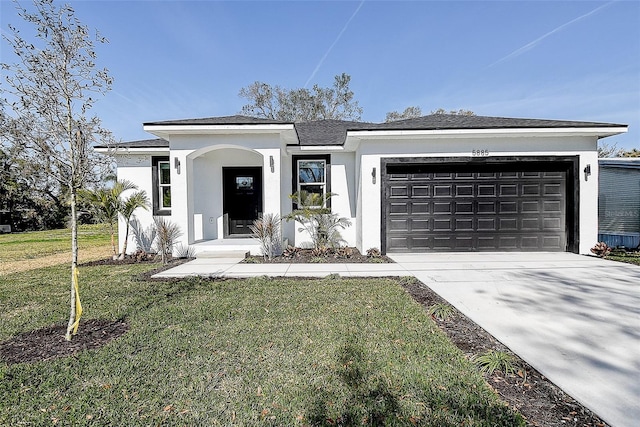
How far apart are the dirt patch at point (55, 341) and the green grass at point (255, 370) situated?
0.57 ft

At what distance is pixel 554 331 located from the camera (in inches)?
130

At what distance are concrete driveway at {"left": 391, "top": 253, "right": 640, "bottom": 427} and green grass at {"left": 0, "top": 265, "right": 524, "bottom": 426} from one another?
2.49ft

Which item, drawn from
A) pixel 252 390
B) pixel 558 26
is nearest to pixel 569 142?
pixel 558 26

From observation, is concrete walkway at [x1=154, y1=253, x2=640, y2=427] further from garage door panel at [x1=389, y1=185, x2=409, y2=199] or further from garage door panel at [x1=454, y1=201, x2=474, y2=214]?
garage door panel at [x1=389, y1=185, x2=409, y2=199]

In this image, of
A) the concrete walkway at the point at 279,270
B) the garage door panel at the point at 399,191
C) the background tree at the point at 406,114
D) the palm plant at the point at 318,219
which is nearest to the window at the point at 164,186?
the concrete walkway at the point at 279,270

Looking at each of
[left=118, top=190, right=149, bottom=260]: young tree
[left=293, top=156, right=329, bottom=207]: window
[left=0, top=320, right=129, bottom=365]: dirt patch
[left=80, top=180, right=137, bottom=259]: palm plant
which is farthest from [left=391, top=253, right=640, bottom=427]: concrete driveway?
[left=80, top=180, right=137, bottom=259]: palm plant

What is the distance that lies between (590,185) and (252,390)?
10524mm

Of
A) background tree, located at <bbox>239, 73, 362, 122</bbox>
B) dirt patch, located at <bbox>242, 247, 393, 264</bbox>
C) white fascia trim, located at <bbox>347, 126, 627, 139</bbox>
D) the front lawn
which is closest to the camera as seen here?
the front lawn

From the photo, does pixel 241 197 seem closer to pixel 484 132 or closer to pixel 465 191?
pixel 465 191

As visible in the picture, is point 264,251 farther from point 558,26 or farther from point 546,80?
point 546,80

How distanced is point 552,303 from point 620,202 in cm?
788

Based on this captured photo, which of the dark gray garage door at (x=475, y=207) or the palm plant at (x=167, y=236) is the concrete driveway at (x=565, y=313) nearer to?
the dark gray garage door at (x=475, y=207)

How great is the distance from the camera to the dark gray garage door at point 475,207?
8.50 metres

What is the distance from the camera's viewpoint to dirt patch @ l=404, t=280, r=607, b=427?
194cm
